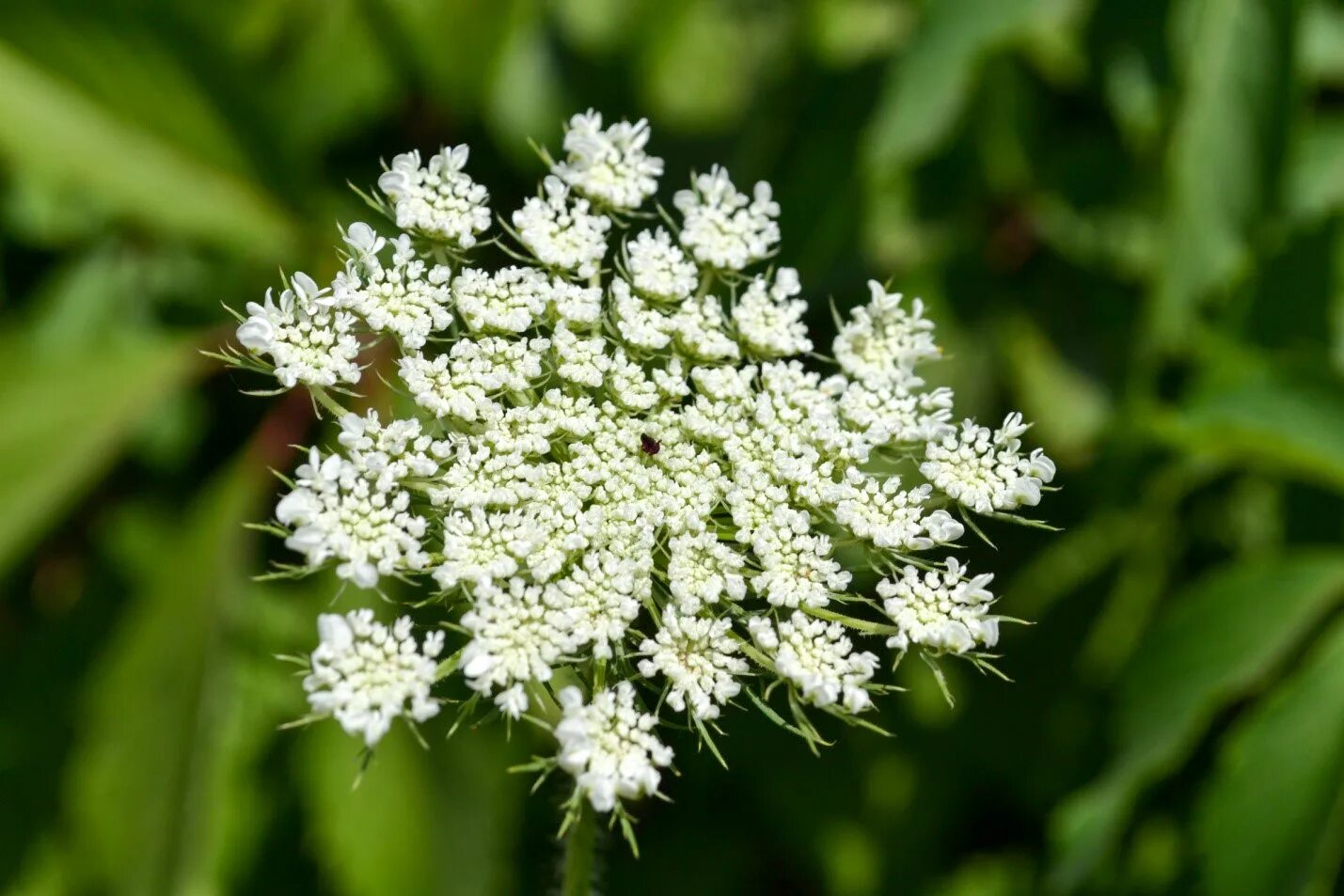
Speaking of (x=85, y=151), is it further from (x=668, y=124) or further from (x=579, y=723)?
(x=579, y=723)

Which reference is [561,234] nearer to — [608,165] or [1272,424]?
[608,165]

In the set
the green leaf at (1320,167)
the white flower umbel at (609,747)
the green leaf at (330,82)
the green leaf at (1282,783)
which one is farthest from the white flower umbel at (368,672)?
the green leaf at (1320,167)

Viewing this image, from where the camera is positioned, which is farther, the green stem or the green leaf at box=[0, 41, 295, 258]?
the green leaf at box=[0, 41, 295, 258]

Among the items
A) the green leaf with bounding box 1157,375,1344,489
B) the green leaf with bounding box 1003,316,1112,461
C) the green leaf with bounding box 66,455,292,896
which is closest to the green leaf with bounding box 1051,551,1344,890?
the green leaf with bounding box 1157,375,1344,489

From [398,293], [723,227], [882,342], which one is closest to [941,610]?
[882,342]

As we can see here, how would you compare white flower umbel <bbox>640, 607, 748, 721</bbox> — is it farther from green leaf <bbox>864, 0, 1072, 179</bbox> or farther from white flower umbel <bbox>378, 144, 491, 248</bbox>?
green leaf <bbox>864, 0, 1072, 179</bbox>

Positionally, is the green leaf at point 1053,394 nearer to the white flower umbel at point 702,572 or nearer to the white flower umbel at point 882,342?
the white flower umbel at point 882,342
